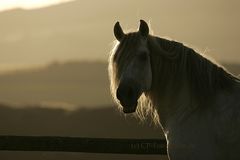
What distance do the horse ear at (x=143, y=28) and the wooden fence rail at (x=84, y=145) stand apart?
3.20 m

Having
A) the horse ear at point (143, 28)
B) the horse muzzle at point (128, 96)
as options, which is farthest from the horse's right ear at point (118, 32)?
the horse muzzle at point (128, 96)

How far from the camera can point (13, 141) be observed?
8.73m

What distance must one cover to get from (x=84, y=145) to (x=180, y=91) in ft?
11.6

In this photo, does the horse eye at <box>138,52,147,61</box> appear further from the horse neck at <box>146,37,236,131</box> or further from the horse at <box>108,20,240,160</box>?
the horse neck at <box>146,37,236,131</box>

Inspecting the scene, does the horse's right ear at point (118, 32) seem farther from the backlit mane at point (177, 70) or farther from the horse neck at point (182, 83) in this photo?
the horse neck at point (182, 83)

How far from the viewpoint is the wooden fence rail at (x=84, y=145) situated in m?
8.26

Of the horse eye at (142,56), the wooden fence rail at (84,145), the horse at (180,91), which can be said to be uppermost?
the horse eye at (142,56)

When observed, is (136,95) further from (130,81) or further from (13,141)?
(13,141)

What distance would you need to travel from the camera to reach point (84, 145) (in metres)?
8.52

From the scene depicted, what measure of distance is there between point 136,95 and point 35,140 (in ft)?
13.0

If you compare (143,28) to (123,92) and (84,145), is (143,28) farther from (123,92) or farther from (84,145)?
(84,145)

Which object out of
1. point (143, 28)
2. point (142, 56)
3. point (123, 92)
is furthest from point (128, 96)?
point (143, 28)

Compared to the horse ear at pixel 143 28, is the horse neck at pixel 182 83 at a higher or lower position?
lower

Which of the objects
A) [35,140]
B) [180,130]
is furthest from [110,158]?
[180,130]
